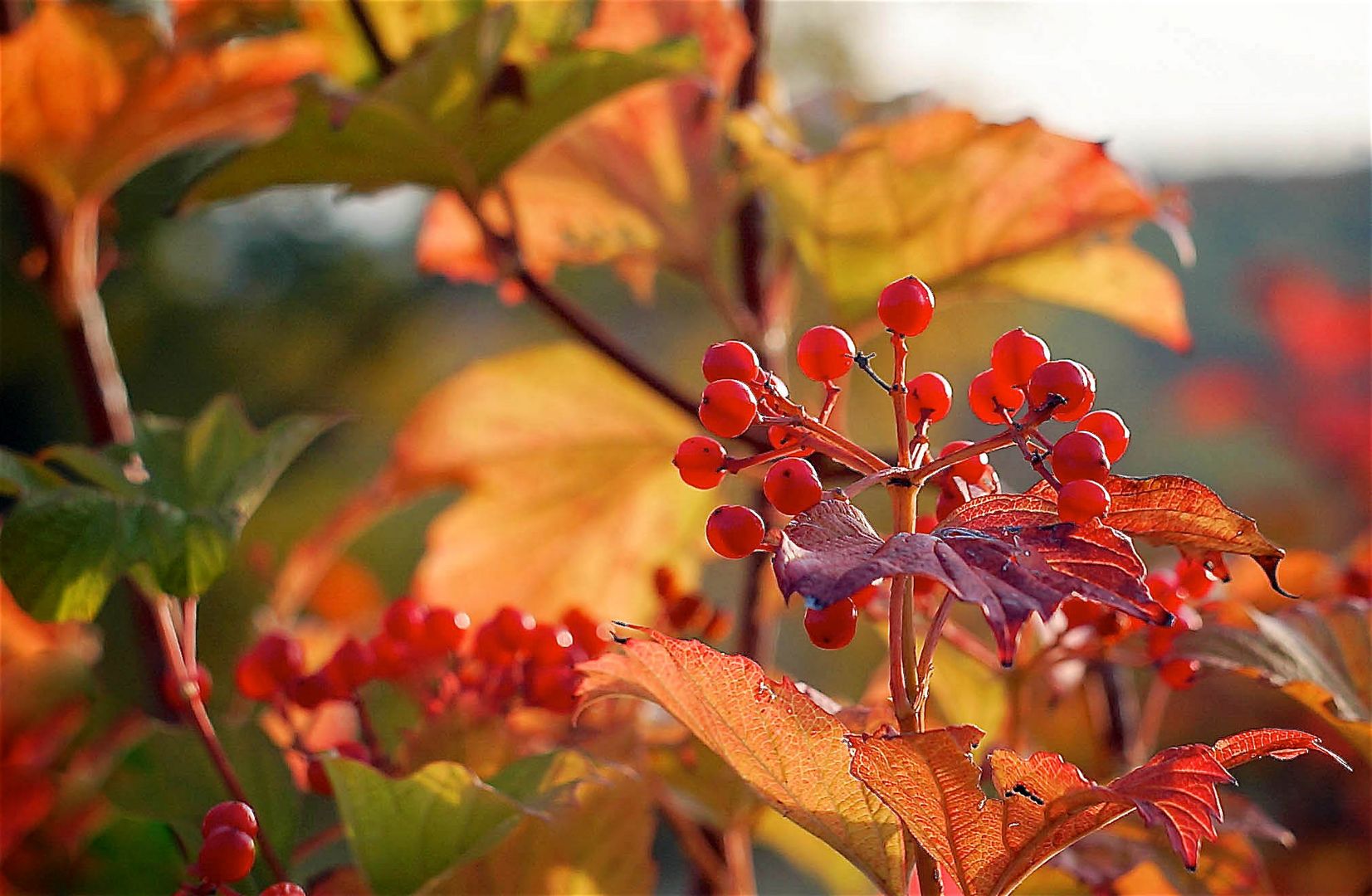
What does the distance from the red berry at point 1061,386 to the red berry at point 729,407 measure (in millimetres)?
61

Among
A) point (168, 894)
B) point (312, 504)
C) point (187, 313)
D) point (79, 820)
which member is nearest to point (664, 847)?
point (312, 504)

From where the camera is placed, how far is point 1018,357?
0.28 metres

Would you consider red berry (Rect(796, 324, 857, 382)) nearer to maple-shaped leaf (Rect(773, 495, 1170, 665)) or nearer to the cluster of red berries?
maple-shaped leaf (Rect(773, 495, 1170, 665))

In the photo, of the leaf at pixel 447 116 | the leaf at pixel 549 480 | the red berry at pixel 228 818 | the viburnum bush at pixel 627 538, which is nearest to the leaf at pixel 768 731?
the viburnum bush at pixel 627 538

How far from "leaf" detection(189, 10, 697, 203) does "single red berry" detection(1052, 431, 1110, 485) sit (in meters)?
0.26

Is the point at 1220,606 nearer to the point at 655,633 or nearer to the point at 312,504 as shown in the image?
the point at 655,633

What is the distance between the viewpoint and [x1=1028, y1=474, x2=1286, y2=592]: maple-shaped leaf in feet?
0.85

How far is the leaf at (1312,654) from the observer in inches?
13.4

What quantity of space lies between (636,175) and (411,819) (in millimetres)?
364

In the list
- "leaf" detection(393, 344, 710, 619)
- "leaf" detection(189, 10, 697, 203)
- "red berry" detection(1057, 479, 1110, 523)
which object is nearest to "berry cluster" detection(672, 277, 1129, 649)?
"red berry" detection(1057, 479, 1110, 523)

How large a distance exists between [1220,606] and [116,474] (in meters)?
0.36

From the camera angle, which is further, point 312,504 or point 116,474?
point 312,504

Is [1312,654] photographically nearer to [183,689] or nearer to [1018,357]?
[1018,357]

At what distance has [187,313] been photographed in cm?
261
